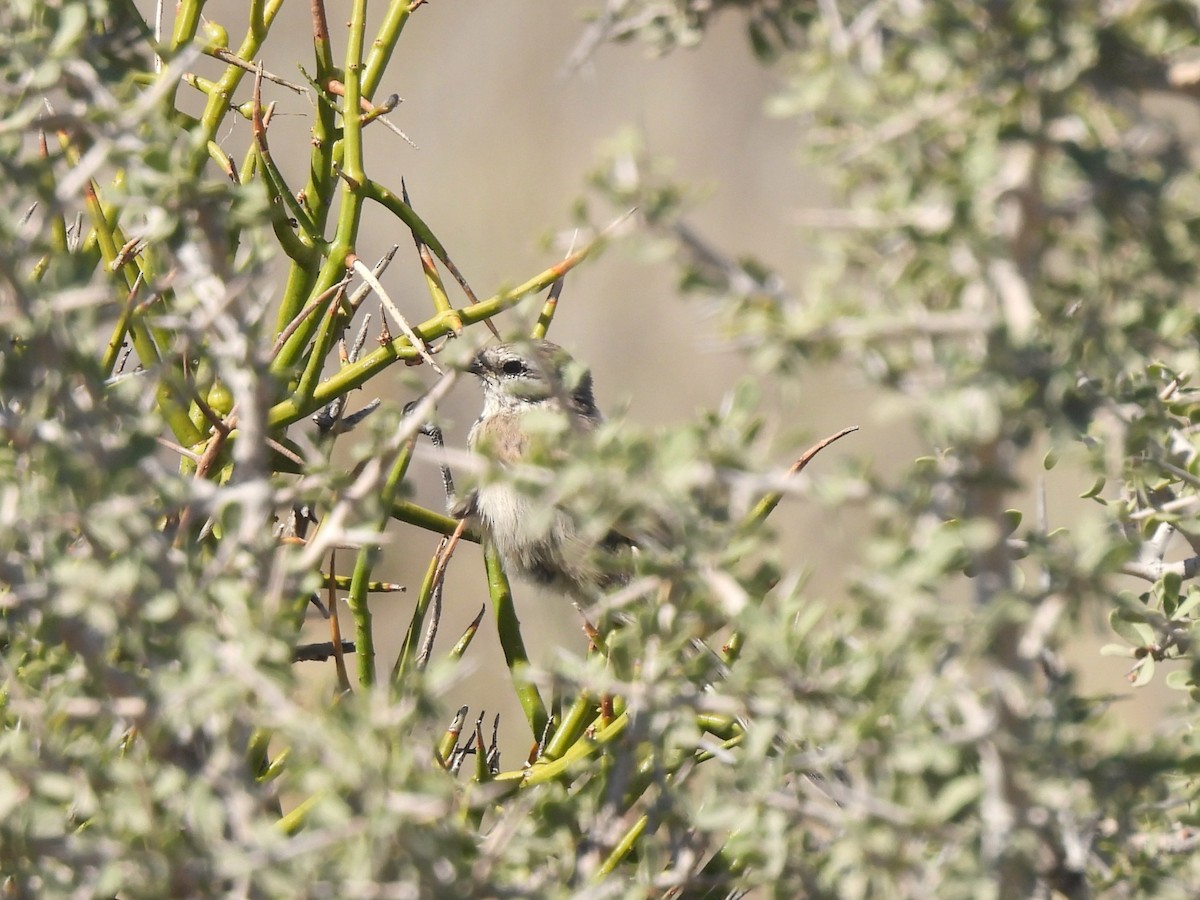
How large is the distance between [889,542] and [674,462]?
0.53 ft

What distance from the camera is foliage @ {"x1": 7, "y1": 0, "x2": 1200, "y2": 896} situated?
85cm

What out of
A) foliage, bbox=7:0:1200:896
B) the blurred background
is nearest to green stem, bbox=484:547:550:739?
foliage, bbox=7:0:1200:896

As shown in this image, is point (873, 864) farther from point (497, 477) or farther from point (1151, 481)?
point (1151, 481)

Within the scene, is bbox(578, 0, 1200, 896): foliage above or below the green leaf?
above

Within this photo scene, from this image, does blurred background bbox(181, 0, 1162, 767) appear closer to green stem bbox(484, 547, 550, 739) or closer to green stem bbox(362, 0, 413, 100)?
green stem bbox(484, 547, 550, 739)

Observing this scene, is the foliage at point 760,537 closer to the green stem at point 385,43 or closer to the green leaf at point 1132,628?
the green leaf at point 1132,628

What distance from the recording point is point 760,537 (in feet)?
3.15

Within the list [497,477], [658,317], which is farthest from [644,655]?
[658,317]

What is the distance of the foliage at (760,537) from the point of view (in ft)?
2.79

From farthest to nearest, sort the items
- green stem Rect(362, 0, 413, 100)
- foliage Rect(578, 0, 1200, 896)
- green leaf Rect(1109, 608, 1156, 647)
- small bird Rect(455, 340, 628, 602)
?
small bird Rect(455, 340, 628, 602) < green stem Rect(362, 0, 413, 100) < green leaf Rect(1109, 608, 1156, 647) < foliage Rect(578, 0, 1200, 896)

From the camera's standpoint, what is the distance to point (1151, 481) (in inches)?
54.0

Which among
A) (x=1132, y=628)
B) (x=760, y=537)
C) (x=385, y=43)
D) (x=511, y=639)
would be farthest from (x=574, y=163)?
(x=760, y=537)

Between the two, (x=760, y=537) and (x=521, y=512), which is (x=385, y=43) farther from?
(x=521, y=512)

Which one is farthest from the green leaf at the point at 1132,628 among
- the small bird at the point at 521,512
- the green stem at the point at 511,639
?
the small bird at the point at 521,512
